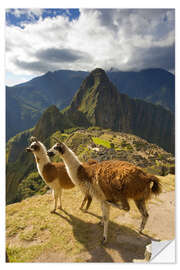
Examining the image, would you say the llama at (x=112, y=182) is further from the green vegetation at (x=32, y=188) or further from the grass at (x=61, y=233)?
the green vegetation at (x=32, y=188)

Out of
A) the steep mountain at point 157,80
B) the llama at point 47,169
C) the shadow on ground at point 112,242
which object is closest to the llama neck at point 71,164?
the llama at point 47,169

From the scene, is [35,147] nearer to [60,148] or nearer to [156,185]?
[60,148]

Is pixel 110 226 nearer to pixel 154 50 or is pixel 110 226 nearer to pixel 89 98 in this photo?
pixel 154 50

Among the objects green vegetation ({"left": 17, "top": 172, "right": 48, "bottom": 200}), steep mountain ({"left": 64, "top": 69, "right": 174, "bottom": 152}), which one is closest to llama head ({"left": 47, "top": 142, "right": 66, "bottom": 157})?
green vegetation ({"left": 17, "top": 172, "right": 48, "bottom": 200})

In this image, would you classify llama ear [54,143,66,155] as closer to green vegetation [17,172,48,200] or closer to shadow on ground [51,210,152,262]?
shadow on ground [51,210,152,262]

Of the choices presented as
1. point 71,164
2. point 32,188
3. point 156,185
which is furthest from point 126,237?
point 32,188
